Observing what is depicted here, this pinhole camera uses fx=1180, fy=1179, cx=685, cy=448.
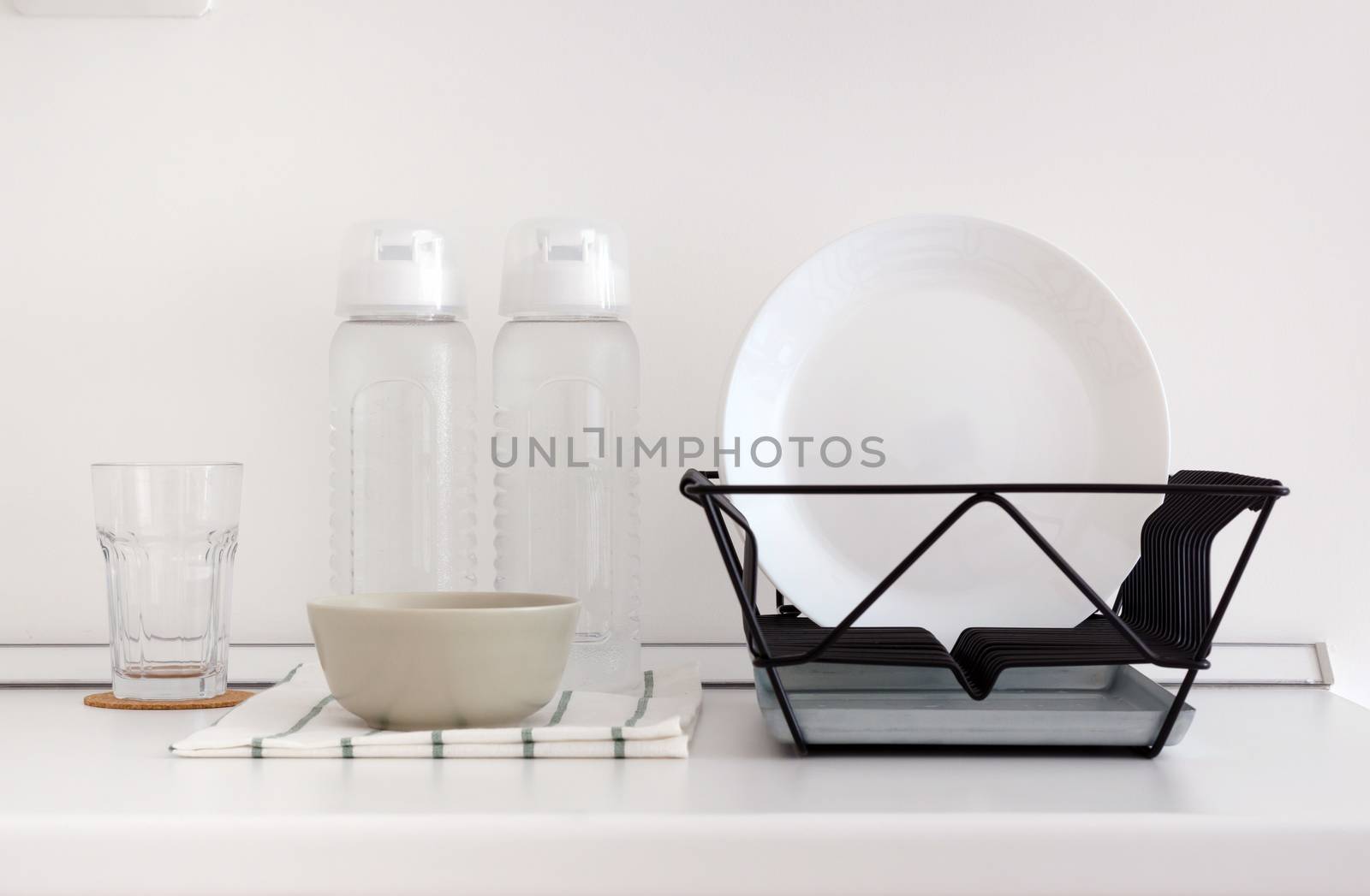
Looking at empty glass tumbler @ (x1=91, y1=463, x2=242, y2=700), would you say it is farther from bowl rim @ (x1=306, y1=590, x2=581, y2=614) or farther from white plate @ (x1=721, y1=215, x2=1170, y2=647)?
white plate @ (x1=721, y1=215, x2=1170, y2=647)

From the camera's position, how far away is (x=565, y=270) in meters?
0.77

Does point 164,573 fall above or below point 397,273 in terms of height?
below

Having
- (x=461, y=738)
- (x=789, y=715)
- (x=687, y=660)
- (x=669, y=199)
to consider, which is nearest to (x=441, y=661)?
(x=461, y=738)

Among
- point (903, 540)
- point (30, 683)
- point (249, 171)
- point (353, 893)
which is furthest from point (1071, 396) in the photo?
point (30, 683)

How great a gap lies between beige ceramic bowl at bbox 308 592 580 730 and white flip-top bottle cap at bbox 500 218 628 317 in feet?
0.71

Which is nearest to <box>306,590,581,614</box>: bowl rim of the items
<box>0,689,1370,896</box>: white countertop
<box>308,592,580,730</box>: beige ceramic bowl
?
<box>308,592,580,730</box>: beige ceramic bowl

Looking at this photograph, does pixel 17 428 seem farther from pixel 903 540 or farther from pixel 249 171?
pixel 903 540

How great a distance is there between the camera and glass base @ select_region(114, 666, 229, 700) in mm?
794

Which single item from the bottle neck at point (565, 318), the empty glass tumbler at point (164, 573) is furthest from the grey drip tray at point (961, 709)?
the empty glass tumbler at point (164, 573)

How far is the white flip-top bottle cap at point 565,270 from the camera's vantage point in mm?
771

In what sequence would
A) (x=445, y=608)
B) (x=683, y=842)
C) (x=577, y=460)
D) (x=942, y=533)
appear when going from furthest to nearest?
1. (x=577, y=460)
2. (x=445, y=608)
3. (x=942, y=533)
4. (x=683, y=842)

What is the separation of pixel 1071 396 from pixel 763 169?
31cm

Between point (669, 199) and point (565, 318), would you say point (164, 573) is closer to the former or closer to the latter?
point (565, 318)

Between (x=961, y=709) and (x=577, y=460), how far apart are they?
12.9 inches
